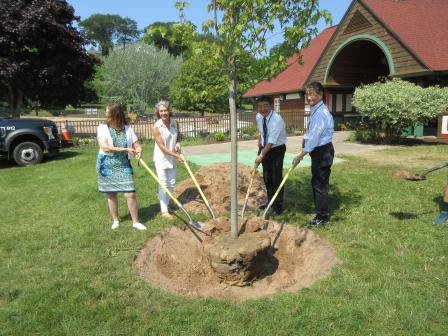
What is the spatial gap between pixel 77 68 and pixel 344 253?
1579 centimetres

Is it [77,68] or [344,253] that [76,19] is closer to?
[77,68]

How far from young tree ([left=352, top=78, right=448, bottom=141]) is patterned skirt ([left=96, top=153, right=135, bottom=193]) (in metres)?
10.8

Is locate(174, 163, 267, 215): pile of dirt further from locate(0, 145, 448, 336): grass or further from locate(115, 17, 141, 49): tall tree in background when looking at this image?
locate(115, 17, 141, 49): tall tree in background

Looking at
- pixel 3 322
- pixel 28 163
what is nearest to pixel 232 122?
pixel 3 322

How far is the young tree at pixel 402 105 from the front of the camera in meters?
13.0

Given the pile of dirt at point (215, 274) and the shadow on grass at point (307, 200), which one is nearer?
the pile of dirt at point (215, 274)

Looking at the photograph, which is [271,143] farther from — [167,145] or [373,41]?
[373,41]

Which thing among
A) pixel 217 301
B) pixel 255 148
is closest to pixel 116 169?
pixel 217 301

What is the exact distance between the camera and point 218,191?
6227 millimetres

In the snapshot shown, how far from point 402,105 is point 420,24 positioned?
727 cm

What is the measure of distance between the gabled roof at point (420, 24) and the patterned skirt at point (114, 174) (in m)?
13.8

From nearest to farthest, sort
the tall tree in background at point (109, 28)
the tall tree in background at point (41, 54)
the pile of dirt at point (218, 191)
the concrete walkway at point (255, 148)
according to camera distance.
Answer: the pile of dirt at point (218, 191) < the concrete walkway at point (255, 148) < the tall tree in background at point (41, 54) < the tall tree in background at point (109, 28)

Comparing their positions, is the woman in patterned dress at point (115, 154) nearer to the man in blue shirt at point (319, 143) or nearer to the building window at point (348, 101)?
the man in blue shirt at point (319, 143)

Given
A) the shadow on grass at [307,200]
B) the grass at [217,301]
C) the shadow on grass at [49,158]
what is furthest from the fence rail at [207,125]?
the grass at [217,301]
